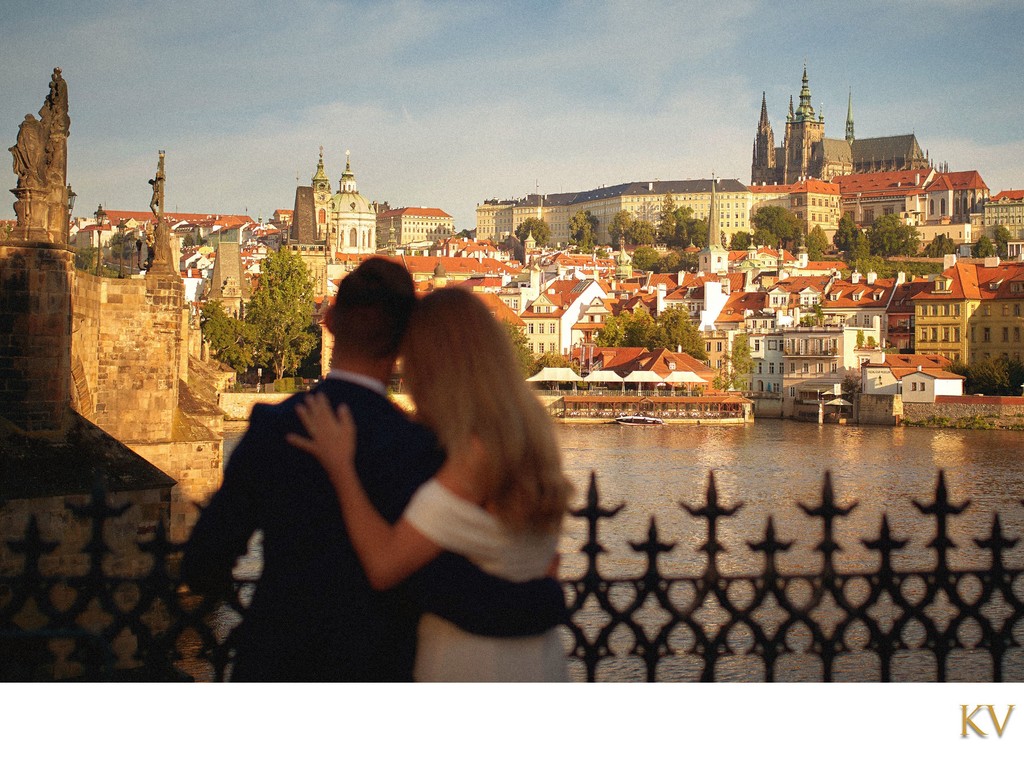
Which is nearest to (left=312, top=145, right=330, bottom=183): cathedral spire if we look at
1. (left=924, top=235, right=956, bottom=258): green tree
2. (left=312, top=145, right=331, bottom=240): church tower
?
(left=312, top=145, right=331, bottom=240): church tower

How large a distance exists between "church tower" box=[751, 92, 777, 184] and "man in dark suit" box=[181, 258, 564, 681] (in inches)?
5157

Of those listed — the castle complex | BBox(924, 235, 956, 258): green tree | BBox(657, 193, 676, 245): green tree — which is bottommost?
BBox(924, 235, 956, 258): green tree

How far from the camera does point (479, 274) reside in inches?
3059

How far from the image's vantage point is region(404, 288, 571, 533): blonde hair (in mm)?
1805

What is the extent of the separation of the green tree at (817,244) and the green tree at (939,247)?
831 cm

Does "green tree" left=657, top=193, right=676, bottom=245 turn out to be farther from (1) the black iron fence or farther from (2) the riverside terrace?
(1) the black iron fence

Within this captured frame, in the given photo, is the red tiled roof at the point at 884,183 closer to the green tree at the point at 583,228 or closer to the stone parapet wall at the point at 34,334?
the green tree at the point at 583,228

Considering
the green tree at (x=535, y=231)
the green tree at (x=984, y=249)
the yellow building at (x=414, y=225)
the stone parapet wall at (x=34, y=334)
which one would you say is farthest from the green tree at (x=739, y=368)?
the yellow building at (x=414, y=225)

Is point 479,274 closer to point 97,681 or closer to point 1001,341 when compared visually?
point 1001,341

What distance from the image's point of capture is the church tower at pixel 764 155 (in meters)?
130

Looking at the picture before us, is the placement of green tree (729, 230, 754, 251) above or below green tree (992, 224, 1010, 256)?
above

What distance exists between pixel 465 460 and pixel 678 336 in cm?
5153

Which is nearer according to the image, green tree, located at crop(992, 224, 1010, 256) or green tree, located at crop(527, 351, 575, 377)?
green tree, located at crop(527, 351, 575, 377)

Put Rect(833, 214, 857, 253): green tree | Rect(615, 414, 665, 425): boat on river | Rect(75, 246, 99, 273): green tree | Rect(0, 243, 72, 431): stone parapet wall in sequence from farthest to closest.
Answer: Rect(833, 214, 857, 253): green tree, Rect(615, 414, 665, 425): boat on river, Rect(75, 246, 99, 273): green tree, Rect(0, 243, 72, 431): stone parapet wall
